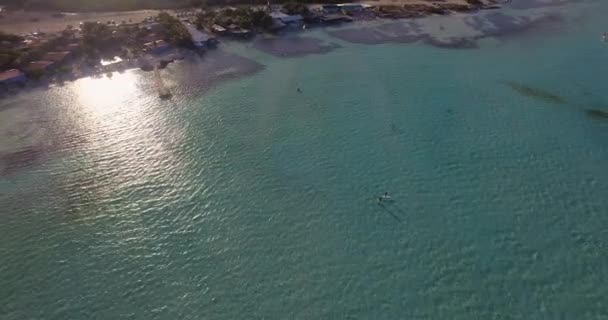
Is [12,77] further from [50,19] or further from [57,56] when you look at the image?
[50,19]

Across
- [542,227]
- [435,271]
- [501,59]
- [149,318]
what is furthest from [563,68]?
[149,318]

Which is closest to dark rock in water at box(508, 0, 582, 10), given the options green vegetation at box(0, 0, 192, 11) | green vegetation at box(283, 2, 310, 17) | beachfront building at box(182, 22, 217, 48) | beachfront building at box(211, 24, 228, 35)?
green vegetation at box(283, 2, 310, 17)

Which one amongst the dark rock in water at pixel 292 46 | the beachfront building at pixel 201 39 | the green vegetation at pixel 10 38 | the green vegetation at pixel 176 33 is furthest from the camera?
the dark rock in water at pixel 292 46

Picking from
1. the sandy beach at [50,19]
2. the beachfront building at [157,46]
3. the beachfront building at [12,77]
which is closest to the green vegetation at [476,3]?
the beachfront building at [157,46]

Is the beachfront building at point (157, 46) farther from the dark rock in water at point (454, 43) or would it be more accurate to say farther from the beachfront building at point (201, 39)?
the dark rock in water at point (454, 43)

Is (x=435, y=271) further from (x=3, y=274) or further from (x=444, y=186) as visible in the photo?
(x=3, y=274)

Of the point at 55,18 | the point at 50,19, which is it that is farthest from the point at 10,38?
the point at 55,18
